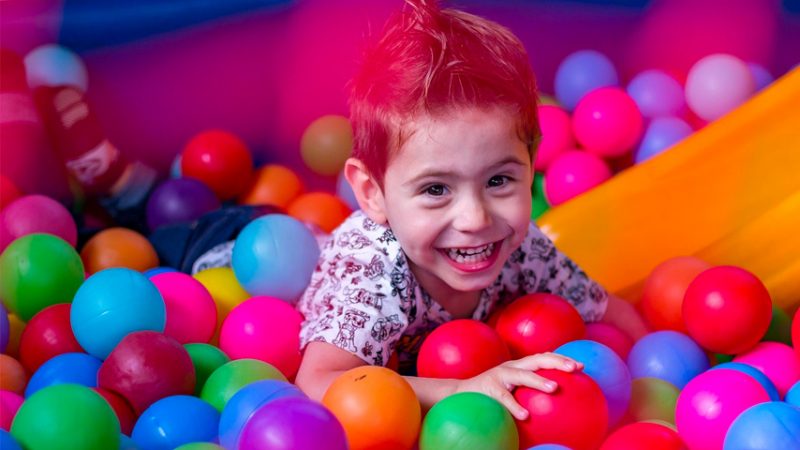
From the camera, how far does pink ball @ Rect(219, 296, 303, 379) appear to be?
1450mm

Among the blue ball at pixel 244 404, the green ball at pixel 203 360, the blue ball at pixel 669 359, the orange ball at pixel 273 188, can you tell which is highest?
the blue ball at pixel 244 404

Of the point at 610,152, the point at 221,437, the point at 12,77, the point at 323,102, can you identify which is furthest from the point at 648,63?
the point at 221,437

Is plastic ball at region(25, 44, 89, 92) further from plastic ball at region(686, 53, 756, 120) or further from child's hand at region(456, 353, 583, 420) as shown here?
plastic ball at region(686, 53, 756, 120)

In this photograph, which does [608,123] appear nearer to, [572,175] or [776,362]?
[572,175]

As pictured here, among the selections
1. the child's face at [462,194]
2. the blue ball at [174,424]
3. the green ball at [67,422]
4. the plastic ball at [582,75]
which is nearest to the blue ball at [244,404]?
the blue ball at [174,424]

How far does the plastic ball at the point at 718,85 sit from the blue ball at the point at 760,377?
2.87ft

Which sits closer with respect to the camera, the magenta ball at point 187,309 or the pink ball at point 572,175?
the magenta ball at point 187,309

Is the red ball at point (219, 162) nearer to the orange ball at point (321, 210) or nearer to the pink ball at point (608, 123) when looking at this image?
the orange ball at point (321, 210)

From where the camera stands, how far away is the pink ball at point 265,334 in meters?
1.45

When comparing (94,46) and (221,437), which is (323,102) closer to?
(94,46)

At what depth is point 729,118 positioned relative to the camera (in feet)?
6.16

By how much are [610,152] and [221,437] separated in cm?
112

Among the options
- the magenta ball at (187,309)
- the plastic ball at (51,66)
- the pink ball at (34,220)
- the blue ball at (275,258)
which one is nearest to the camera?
the magenta ball at (187,309)

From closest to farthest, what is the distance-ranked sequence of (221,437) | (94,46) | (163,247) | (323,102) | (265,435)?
(265,435)
(221,437)
(163,247)
(94,46)
(323,102)
